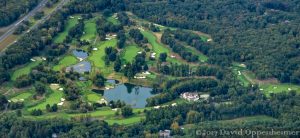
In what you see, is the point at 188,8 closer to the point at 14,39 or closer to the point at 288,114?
the point at 14,39

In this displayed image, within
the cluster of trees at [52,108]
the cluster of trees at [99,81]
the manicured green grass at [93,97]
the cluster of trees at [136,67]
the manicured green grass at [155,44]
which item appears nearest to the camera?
the cluster of trees at [52,108]

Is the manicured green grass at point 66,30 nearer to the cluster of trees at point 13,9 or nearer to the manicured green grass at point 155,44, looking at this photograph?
the cluster of trees at point 13,9

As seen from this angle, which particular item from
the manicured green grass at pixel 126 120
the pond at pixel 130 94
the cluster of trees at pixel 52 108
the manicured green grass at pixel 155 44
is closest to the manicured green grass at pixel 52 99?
the cluster of trees at pixel 52 108

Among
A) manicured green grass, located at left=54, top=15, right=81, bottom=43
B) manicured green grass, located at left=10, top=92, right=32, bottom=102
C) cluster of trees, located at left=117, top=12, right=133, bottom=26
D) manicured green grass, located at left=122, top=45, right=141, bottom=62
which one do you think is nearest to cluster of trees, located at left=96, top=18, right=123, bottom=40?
cluster of trees, located at left=117, top=12, right=133, bottom=26

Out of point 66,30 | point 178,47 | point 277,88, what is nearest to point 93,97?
point 178,47

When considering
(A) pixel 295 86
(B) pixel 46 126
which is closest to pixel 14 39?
(B) pixel 46 126

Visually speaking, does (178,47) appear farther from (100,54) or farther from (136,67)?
(100,54)
